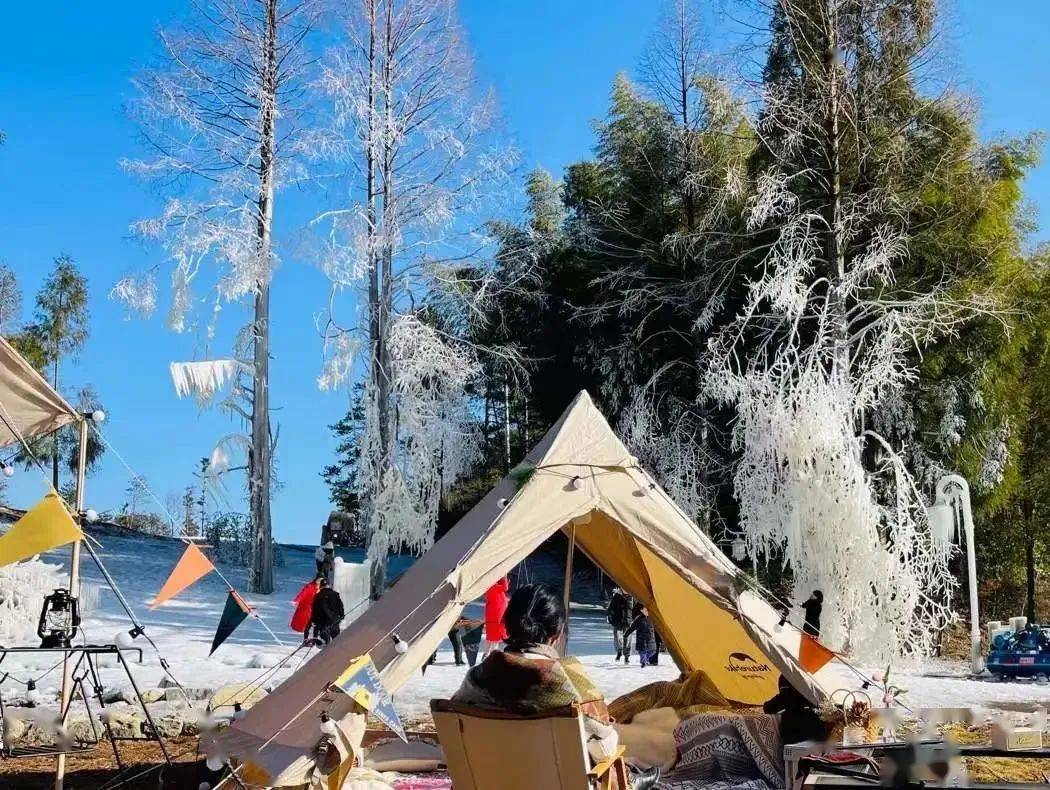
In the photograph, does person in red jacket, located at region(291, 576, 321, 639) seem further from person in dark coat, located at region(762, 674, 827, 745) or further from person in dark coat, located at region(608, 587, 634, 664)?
person in dark coat, located at region(762, 674, 827, 745)

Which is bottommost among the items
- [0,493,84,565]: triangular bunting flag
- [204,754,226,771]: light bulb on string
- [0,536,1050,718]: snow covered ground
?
[0,536,1050,718]: snow covered ground

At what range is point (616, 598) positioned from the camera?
13.6 m

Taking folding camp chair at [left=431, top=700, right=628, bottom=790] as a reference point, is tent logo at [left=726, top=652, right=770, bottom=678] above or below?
below

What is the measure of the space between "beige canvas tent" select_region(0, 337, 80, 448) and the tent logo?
4.67 m

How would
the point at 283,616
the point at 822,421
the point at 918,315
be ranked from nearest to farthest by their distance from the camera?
the point at 822,421, the point at 918,315, the point at 283,616

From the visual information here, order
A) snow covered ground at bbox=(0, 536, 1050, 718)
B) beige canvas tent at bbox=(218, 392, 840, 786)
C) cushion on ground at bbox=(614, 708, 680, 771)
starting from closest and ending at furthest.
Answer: beige canvas tent at bbox=(218, 392, 840, 786) → cushion on ground at bbox=(614, 708, 680, 771) → snow covered ground at bbox=(0, 536, 1050, 718)

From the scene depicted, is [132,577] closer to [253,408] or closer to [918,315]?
[253,408]

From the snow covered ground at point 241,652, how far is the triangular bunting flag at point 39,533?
171 inches

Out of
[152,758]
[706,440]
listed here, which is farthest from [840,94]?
[152,758]

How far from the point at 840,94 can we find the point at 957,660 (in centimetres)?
839

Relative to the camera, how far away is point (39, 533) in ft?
16.3

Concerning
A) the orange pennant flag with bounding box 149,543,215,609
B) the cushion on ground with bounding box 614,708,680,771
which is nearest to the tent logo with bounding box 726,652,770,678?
the cushion on ground with bounding box 614,708,680,771

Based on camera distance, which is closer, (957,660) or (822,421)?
(822,421)

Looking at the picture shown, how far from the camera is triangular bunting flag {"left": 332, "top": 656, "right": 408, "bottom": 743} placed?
4465 mm
